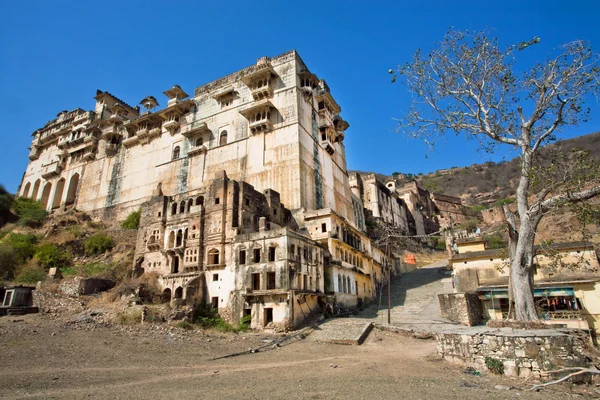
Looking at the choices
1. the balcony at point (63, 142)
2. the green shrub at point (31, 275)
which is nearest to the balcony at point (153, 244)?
the green shrub at point (31, 275)

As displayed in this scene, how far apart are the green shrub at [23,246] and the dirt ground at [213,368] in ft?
52.5

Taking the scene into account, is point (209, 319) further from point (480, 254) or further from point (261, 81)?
point (261, 81)

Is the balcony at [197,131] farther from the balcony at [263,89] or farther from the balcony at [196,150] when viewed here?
the balcony at [263,89]

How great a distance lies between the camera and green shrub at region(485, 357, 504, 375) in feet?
35.1

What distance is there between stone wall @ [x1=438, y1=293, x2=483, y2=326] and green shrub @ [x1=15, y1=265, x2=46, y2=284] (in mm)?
30989

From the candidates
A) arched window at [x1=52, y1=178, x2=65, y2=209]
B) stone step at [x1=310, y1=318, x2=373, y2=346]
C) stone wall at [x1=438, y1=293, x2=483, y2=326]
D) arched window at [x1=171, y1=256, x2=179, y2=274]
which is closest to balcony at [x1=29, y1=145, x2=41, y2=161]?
arched window at [x1=52, y1=178, x2=65, y2=209]

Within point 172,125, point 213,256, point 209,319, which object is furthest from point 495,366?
point 172,125

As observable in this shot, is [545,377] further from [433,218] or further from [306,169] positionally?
[433,218]

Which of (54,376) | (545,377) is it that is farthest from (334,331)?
(54,376)

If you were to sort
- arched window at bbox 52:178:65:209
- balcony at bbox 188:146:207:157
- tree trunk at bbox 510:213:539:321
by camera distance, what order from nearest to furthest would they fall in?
tree trunk at bbox 510:213:539:321
balcony at bbox 188:146:207:157
arched window at bbox 52:178:65:209

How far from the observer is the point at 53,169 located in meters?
59.3

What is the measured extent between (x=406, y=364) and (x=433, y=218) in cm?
6796

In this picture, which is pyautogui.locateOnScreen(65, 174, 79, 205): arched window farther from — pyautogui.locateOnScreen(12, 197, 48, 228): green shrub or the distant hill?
the distant hill

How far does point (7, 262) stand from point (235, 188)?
2215 centimetres
